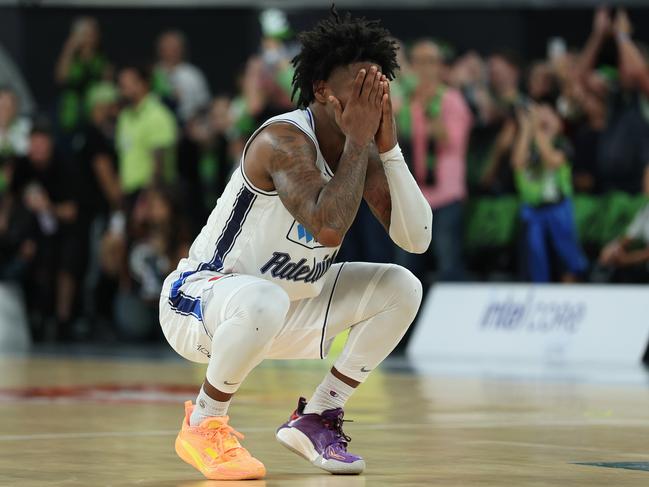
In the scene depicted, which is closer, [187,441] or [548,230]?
[187,441]

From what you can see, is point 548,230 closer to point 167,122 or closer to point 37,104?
point 167,122

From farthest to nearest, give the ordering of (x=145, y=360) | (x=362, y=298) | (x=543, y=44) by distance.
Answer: (x=543, y=44)
(x=145, y=360)
(x=362, y=298)

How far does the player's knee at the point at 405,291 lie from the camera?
18.3 ft

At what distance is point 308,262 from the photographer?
5430 mm

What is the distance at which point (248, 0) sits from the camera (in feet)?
52.5

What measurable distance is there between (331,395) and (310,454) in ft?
0.92

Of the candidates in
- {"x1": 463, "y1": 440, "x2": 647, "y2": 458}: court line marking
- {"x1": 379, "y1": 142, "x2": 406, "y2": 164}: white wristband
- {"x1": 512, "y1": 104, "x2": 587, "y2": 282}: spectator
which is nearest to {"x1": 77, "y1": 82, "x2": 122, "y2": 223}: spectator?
{"x1": 512, "y1": 104, "x2": 587, "y2": 282}: spectator

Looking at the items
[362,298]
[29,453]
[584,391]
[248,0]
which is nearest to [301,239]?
[362,298]

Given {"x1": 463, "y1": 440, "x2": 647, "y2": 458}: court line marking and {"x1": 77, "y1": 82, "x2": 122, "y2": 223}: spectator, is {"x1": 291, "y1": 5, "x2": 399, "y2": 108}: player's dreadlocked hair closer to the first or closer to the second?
{"x1": 463, "y1": 440, "x2": 647, "y2": 458}: court line marking

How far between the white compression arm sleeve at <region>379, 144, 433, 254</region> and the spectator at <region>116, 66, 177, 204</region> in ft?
31.2

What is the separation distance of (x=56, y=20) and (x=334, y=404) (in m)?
11.1

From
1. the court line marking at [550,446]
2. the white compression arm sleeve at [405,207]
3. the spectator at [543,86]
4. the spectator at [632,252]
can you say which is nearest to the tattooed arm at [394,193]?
the white compression arm sleeve at [405,207]

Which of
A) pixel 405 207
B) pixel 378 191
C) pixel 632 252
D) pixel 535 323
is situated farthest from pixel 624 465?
pixel 632 252

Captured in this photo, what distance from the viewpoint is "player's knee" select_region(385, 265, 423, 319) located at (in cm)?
557
